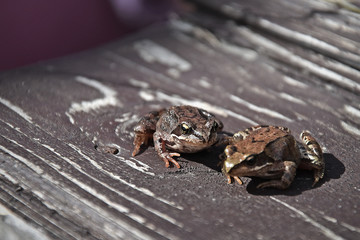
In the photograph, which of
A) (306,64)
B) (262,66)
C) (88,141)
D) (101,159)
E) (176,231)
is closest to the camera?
(176,231)

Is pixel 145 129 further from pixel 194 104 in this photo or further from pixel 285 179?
pixel 285 179

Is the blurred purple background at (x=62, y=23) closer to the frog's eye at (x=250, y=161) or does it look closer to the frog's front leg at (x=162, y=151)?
the frog's front leg at (x=162, y=151)

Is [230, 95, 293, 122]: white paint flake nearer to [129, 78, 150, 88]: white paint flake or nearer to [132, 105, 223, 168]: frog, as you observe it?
[132, 105, 223, 168]: frog

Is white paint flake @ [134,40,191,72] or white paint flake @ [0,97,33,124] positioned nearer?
white paint flake @ [0,97,33,124]

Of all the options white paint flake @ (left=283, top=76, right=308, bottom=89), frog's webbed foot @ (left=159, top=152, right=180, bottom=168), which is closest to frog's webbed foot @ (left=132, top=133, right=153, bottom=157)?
frog's webbed foot @ (left=159, top=152, right=180, bottom=168)

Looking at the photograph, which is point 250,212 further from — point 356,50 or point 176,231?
point 356,50

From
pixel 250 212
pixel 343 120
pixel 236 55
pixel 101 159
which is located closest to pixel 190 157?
pixel 101 159


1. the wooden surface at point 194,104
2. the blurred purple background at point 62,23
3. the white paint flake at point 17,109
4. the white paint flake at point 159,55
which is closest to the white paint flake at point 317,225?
the wooden surface at point 194,104
